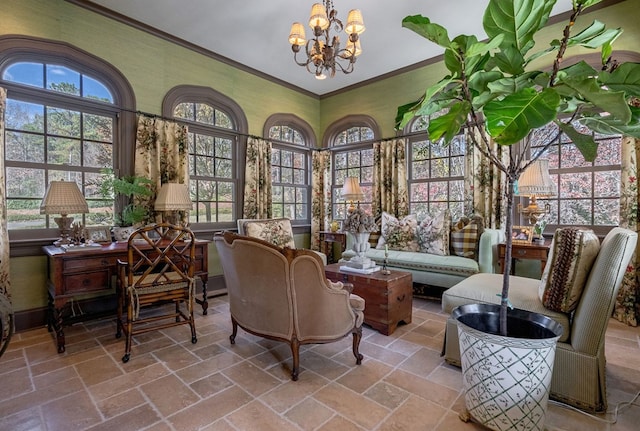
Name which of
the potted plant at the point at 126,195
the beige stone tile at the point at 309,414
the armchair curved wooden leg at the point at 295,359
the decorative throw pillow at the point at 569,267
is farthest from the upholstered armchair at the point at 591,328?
the potted plant at the point at 126,195

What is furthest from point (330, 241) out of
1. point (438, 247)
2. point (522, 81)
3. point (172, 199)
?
point (522, 81)

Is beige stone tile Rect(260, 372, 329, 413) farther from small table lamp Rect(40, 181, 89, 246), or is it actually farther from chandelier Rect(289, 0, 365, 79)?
chandelier Rect(289, 0, 365, 79)

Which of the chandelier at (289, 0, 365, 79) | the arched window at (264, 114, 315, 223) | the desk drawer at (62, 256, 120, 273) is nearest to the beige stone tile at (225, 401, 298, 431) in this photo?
the desk drawer at (62, 256, 120, 273)

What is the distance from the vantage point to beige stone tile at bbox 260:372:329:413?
1.83 meters

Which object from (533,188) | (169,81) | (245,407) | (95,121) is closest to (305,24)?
(169,81)

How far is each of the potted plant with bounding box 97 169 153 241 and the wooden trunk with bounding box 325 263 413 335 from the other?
2.21 metres

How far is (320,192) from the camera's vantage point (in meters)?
5.77

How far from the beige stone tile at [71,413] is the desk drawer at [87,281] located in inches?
39.6

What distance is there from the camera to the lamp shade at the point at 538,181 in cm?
318

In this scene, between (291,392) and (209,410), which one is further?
(291,392)

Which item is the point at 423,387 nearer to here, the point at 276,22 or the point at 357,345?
the point at 357,345

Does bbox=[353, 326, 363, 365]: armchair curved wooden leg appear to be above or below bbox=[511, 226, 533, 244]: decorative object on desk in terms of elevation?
below

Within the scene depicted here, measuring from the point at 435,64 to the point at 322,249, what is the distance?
3.38 meters

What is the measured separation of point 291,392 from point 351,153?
4.42 meters
